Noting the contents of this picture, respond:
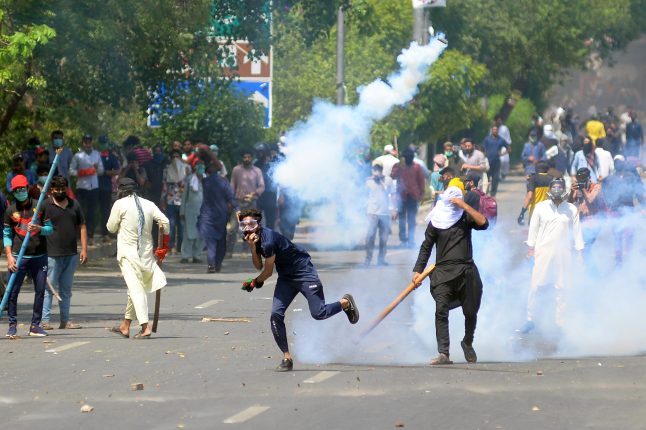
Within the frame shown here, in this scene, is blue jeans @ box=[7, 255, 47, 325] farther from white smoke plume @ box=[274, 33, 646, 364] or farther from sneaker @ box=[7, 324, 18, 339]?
white smoke plume @ box=[274, 33, 646, 364]

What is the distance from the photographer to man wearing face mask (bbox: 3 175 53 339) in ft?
54.1

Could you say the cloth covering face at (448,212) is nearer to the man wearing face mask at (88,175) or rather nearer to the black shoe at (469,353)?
the black shoe at (469,353)

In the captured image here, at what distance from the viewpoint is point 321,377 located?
13320 millimetres

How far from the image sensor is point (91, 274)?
79.9 ft

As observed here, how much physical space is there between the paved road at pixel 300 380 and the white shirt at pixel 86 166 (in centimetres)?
749

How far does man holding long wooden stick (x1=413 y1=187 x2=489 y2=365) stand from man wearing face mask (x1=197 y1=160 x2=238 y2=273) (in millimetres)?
10235

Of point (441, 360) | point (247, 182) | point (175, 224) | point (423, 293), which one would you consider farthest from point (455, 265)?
point (175, 224)

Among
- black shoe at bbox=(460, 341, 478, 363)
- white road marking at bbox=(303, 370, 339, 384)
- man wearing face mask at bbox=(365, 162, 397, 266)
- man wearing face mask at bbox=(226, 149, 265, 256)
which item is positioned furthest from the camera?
man wearing face mask at bbox=(365, 162, 397, 266)

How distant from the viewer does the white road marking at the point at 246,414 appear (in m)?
11.0

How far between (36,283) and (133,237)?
1115mm

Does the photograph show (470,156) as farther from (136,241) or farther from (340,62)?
(136,241)

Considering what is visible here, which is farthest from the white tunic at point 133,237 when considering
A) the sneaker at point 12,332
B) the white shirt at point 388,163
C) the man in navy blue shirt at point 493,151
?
the man in navy blue shirt at point 493,151

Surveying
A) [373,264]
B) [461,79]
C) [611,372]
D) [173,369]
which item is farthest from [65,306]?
[461,79]

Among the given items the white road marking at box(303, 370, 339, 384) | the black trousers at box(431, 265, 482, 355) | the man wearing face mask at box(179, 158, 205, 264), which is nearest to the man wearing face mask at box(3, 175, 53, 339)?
the white road marking at box(303, 370, 339, 384)
